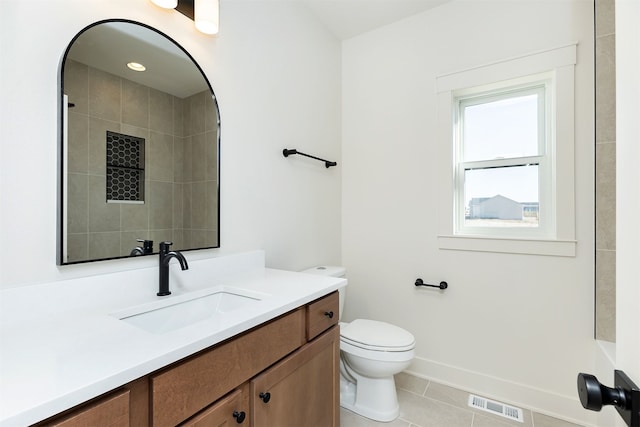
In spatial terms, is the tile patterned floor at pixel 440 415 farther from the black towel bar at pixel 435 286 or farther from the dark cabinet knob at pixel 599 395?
the dark cabinet knob at pixel 599 395

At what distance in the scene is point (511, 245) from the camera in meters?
1.88

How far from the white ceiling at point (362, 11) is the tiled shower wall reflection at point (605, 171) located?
0.94 m

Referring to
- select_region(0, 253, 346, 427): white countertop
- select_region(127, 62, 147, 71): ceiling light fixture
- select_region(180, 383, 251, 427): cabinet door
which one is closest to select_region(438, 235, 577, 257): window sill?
select_region(0, 253, 346, 427): white countertop

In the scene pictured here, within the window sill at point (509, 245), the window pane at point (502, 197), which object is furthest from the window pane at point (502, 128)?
the window sill at point (509, 245)

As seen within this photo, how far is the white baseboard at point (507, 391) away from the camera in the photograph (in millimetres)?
1710

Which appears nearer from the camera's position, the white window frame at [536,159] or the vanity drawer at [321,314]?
the vanity drawer at [321,314]

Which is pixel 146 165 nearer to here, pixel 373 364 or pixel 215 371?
pixel 215 371

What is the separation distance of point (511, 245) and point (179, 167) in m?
1.93

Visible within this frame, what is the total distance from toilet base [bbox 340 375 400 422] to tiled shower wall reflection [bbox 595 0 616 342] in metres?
1.17

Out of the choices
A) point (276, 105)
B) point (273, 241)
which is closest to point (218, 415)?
point (273, 241)

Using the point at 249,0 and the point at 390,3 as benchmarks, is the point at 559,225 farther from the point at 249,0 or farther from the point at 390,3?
the point at 249,0

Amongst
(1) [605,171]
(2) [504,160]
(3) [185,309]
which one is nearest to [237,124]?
(3) [185,309]

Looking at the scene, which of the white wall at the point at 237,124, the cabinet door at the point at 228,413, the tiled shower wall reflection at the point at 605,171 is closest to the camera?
the cabinet door at the point at 228,413

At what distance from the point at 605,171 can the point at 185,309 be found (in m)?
2.12
